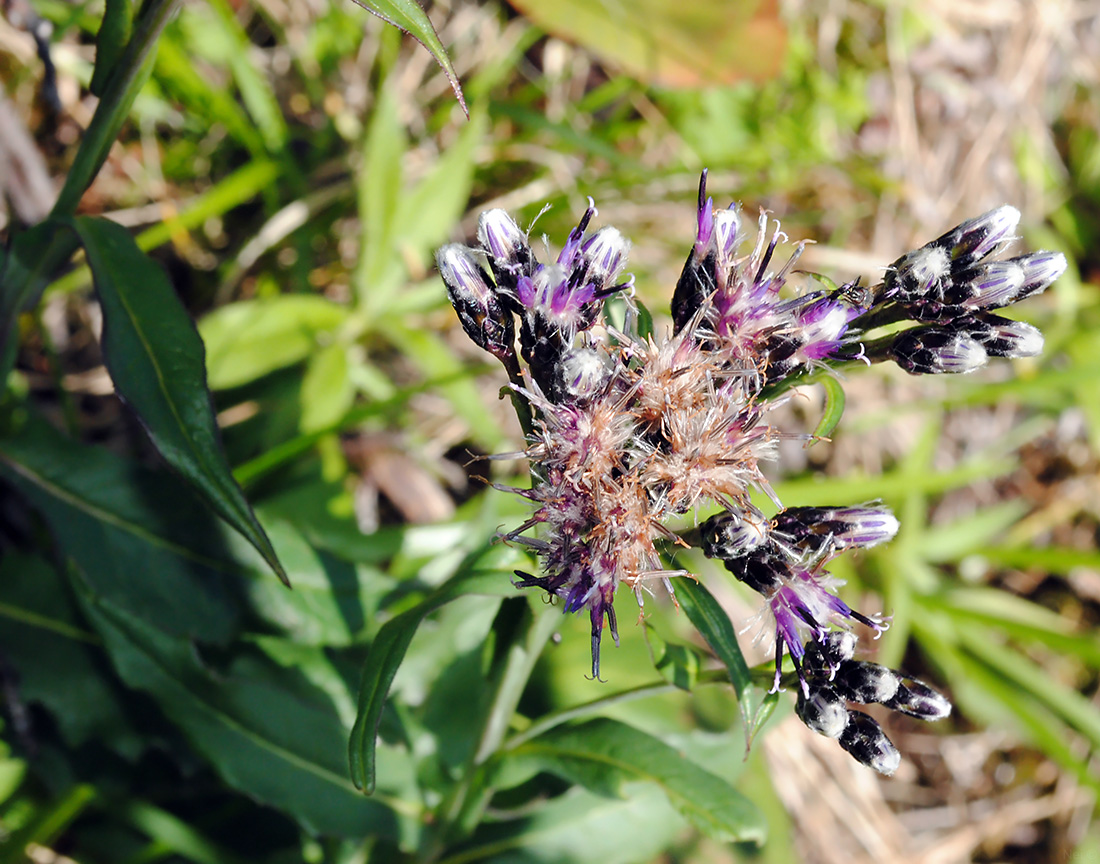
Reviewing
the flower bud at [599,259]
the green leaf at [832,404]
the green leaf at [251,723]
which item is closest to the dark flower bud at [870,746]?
the green leaf at [832,404]

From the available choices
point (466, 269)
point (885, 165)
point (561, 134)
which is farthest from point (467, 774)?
point (885, 165)

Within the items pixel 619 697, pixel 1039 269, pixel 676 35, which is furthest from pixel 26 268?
pixel 676 35

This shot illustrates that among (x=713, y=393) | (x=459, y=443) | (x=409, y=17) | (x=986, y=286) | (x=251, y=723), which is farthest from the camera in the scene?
(x=459, y=443)

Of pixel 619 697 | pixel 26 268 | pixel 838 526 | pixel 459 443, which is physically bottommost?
pixel 459 443

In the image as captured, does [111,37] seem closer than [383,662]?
No

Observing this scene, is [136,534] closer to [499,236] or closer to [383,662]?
[383,662]

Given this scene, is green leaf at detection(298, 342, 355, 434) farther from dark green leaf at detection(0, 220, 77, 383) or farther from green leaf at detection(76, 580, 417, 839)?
dark green leaf at detection(0, 220, 77, 383)

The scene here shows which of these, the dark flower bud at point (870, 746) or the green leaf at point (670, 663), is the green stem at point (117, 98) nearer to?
the green leaf at point (670, 663)
